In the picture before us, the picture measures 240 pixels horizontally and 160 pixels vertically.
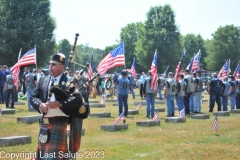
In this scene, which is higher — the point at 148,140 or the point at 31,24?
the point at 31,24

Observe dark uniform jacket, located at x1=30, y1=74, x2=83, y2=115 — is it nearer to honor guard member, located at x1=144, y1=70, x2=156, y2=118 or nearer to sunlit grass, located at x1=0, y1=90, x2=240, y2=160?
sunlit grass, located at x1=0, y1=90, x2=240, y2=160

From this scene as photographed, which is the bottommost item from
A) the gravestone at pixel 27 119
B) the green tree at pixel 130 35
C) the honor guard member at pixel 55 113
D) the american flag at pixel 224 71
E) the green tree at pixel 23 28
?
the gravestone at pixel 27 119

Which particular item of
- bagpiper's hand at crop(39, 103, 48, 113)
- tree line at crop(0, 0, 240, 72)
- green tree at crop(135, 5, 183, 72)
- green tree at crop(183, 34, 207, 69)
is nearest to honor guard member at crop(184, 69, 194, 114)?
tree line at crop(0, 0, 240, 72)

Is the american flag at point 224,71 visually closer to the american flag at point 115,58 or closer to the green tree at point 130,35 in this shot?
the american flag at point 115,58

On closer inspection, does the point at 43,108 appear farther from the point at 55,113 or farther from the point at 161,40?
the point at 161,40

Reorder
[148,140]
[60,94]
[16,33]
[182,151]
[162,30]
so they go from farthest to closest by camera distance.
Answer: [162,30] → [16,33] → [148,140] → [182,151] → [60,94]

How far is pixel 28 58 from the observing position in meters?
21.8

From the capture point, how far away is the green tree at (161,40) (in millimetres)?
73938

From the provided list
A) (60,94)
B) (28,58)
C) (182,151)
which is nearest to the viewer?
(60,94)

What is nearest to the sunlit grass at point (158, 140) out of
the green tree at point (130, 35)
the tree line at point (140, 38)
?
the tree line at point (140, 38)

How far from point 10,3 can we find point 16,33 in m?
4.44

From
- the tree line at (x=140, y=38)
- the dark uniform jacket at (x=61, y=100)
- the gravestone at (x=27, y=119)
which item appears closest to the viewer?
the dark uniform jacket at (x=61, y=100)

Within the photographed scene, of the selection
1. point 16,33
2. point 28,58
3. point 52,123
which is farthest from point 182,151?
point 16,33

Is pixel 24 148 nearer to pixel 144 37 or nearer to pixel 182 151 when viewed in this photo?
pixel 182 151
